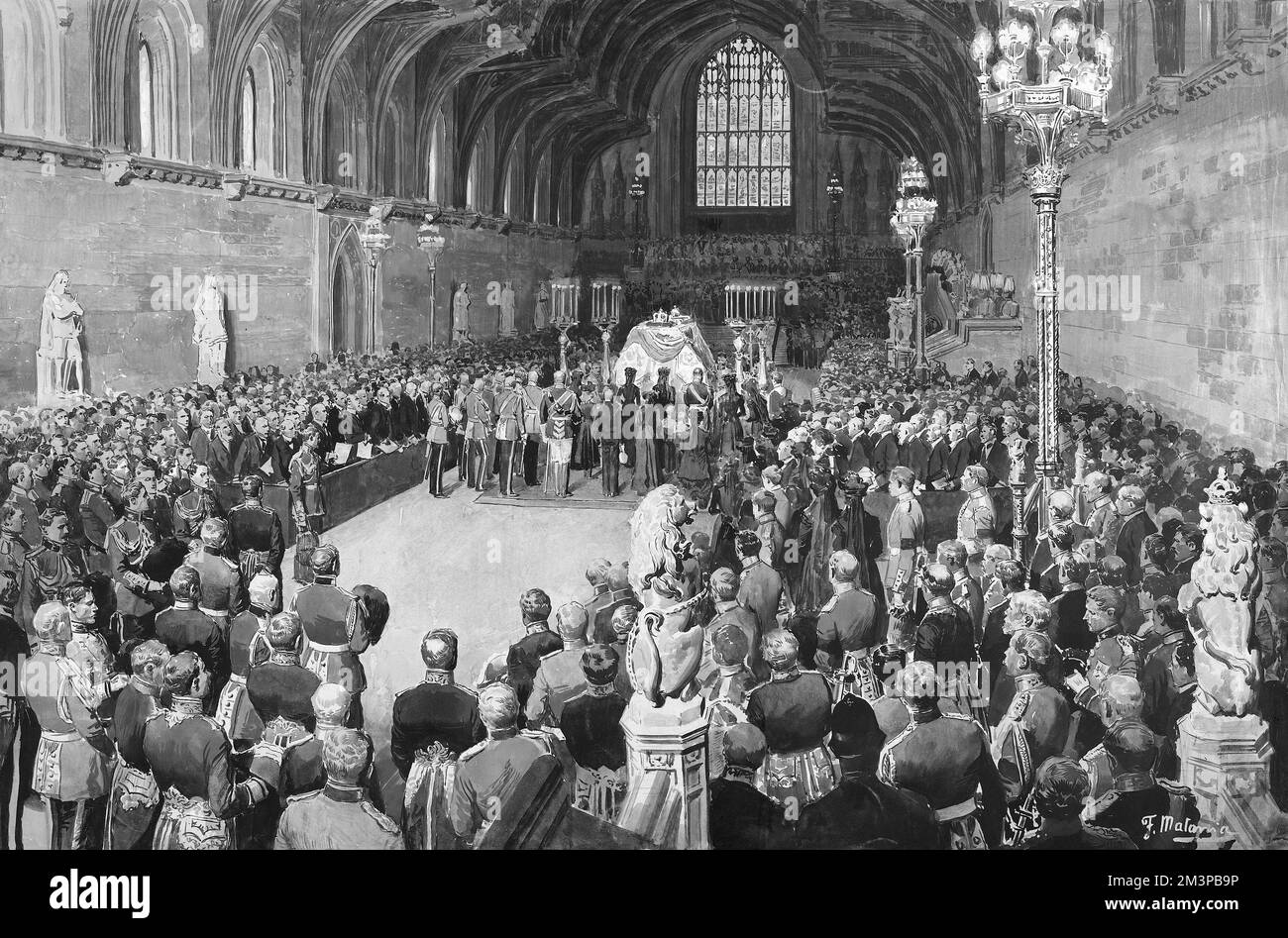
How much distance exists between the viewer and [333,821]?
20.8 ft

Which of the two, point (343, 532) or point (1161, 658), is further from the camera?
point (343, 532)

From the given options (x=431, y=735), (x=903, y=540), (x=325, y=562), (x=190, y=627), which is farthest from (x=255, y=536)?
(x=903, y=540)

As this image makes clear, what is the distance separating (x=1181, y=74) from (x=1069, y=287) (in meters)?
2.05

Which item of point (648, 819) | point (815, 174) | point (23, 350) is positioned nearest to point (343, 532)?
point (23, 350)

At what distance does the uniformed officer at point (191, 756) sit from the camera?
656cm

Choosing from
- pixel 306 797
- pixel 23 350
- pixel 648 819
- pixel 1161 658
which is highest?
pixel 23 350

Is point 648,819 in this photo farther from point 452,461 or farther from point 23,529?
point 23,529

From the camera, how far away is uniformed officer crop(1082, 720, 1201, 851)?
6.62m

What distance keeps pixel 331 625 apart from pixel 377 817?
2126 millimetres

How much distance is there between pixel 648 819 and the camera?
26.7 ft

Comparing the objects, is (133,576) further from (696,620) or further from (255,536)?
(696,620)

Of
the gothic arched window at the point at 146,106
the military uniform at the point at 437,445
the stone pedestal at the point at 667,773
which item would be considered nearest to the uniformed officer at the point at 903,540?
the stone pedestal at the point at 667,773

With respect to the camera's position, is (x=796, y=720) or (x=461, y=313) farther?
(x=461, y=313)

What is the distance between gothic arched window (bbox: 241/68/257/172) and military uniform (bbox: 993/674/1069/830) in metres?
10.1
